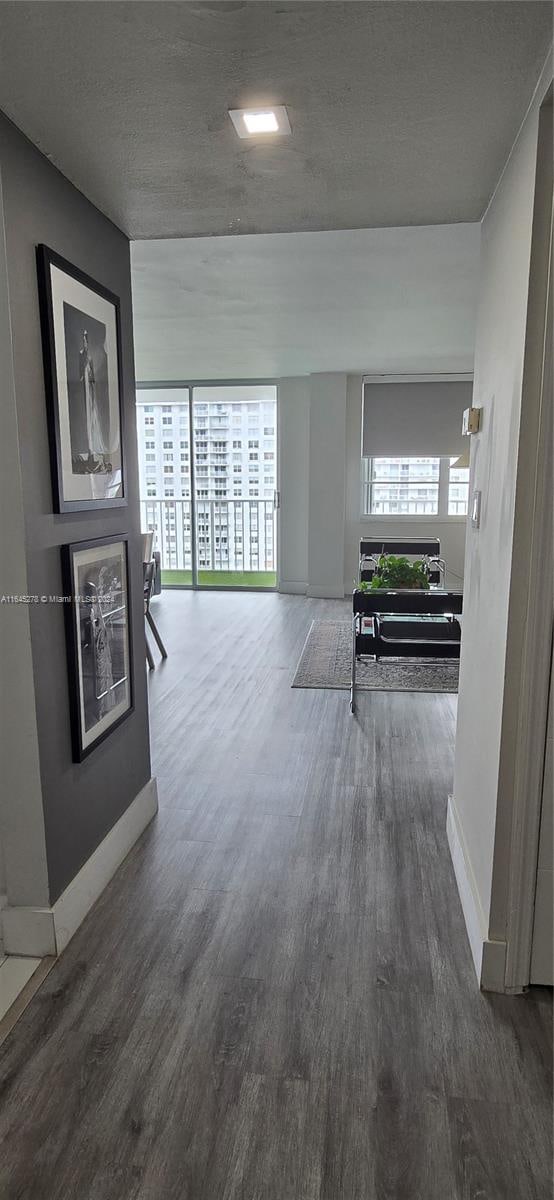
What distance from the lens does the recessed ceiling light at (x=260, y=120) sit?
1.58 m

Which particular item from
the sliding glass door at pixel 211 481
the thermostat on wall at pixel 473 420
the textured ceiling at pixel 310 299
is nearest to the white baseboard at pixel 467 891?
the thermostat on wall at pixel 473 420

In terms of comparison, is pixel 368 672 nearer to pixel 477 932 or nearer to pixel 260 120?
pixel 477 932

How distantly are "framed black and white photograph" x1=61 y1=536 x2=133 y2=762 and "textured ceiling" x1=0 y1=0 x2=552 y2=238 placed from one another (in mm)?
1077

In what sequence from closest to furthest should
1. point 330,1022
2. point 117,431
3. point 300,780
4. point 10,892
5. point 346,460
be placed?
1. point 330,1022
2. point 10,892
3. point 117,431
4. point 300,780
5. point 346,460

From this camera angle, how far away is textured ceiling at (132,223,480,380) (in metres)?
3.33

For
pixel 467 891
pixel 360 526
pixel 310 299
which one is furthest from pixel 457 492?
pixel 467 891

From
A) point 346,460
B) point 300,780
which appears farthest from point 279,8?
point 346,460

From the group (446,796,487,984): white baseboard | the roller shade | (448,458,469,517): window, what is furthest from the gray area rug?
the roller shade

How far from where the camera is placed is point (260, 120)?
1620 millimetres

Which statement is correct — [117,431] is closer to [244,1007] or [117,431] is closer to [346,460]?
[244,1007]

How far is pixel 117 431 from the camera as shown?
7.77 ft

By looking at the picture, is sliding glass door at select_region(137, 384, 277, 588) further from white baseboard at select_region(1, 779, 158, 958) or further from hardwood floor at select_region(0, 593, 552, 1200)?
white baseboard at select_region(1, 779, 158, 958)

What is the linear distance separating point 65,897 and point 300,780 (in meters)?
1.35

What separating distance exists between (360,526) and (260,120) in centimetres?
639
